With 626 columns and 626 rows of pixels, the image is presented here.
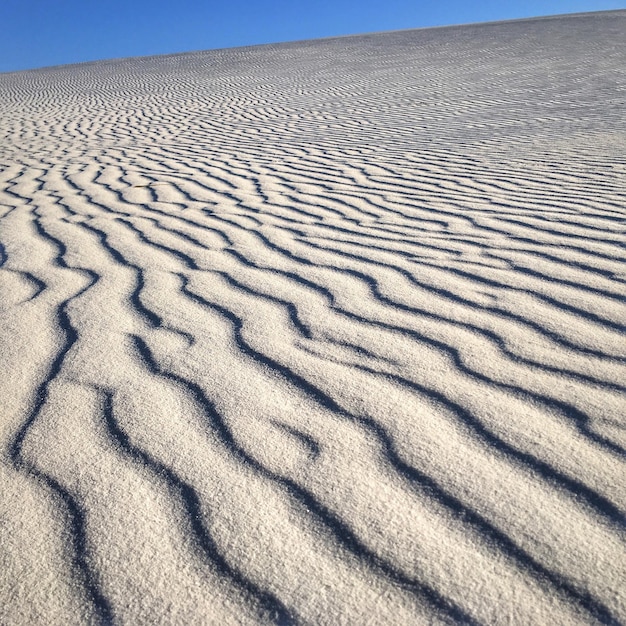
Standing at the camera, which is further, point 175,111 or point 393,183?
point 175,111

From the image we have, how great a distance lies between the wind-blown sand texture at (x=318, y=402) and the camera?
137 centimetres

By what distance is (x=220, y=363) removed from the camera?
7.36ft

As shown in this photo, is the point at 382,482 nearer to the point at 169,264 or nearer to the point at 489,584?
the point at 489,584

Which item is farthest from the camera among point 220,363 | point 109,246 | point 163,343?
point 109,246

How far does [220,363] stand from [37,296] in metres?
1.10

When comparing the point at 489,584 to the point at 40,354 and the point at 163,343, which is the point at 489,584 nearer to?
the point at 163,343

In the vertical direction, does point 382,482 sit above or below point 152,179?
above

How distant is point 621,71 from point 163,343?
44.1 feet

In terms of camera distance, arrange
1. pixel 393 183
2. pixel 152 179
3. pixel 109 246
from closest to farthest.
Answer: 1. pixel 109 246
2. pixel 393 183
3. pixel 152 179

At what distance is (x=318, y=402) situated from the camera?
6.53 ft

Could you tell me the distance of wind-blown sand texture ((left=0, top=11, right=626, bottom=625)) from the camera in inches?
53.9

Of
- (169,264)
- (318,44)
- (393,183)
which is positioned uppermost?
(169,264)

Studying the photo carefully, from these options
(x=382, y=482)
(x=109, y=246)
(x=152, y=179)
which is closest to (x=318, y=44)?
(x=152, y=179)

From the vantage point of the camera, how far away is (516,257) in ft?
10.0
